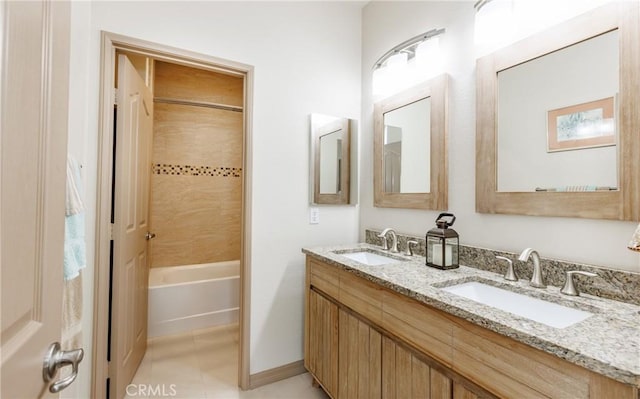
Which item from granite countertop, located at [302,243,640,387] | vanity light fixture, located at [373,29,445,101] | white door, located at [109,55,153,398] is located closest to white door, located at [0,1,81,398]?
granite countertop, located at [302,243,640,387]

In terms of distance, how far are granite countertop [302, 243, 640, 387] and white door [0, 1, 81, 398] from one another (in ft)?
3.46

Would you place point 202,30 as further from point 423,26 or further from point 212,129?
point 212,129

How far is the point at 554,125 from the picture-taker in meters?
1.27

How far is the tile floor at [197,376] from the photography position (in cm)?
190

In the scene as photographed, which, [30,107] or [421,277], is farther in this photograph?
[421,277]

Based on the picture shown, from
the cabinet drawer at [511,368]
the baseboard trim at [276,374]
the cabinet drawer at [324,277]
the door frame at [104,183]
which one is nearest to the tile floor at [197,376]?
the baseboard trim at [276,374]

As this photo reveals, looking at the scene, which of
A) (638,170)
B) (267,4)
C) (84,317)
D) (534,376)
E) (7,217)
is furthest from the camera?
(267,4)

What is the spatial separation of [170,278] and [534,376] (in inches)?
125

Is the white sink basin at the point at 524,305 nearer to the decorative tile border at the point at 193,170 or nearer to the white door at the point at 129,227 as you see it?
the white door at the point at 129,227

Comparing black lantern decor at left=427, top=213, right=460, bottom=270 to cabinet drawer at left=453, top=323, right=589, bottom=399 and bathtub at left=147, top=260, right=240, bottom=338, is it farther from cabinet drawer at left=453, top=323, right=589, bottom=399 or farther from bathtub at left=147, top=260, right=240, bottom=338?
bathtub at left=147, top=260, right=240, bottom=338

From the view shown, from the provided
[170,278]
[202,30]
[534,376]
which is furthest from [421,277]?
[170,278]

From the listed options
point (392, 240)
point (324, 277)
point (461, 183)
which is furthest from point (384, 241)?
point (461, 183)

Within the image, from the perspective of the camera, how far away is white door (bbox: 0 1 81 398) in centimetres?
45

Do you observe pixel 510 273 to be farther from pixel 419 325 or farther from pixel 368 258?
pixel 368 258
